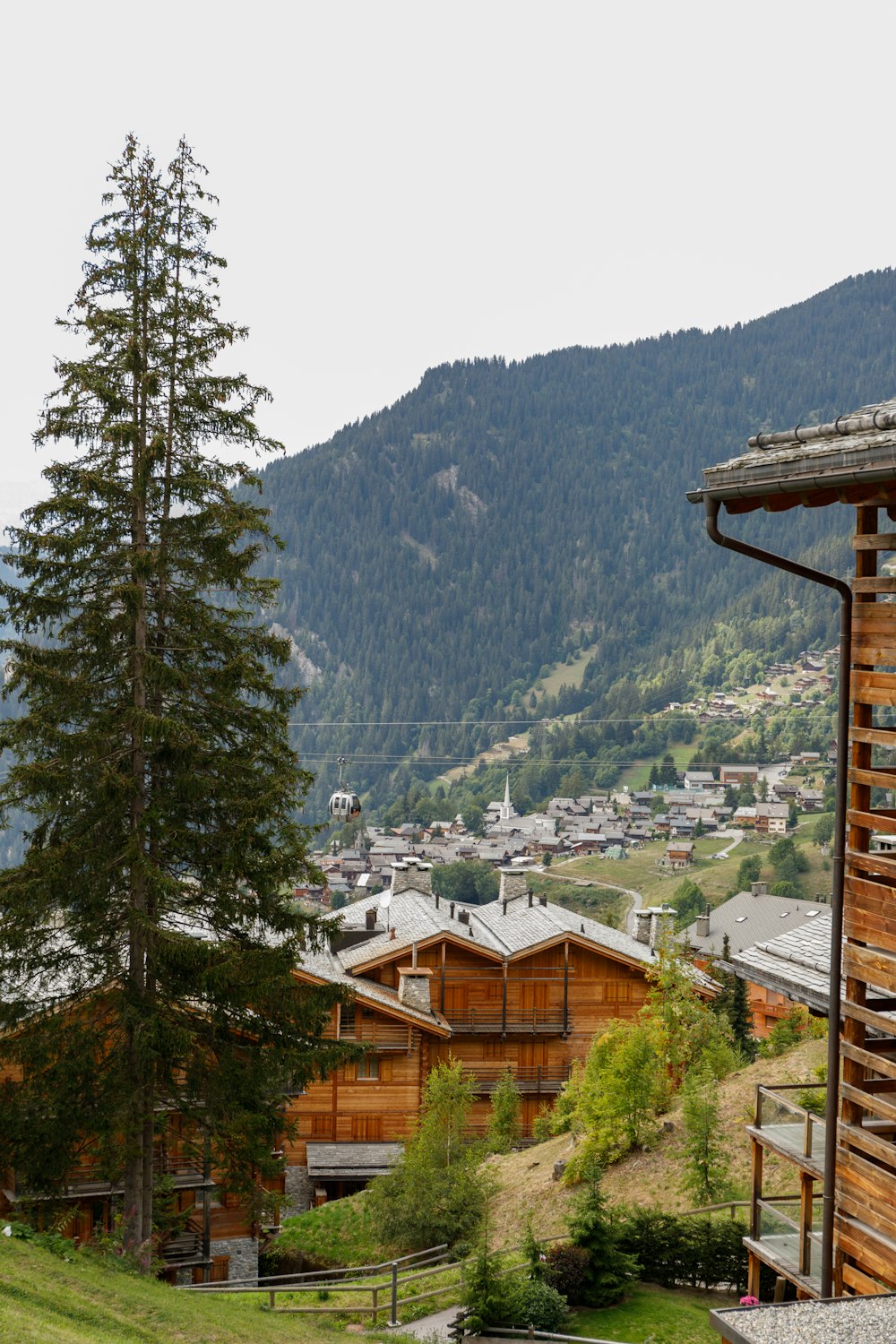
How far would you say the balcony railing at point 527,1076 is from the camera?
110 feet

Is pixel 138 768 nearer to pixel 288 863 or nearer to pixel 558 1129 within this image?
pixel 288 863

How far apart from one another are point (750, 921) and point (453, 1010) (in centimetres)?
3799

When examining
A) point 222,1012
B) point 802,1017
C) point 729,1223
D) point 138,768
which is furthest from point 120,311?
point 802,1017

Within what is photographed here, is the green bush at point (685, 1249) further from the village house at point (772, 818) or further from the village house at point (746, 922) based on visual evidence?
the village house at point (772, 818)

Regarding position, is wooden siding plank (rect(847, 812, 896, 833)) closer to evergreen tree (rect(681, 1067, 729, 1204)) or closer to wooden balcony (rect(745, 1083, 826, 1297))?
wooden balcony (rect(745, 1083, 826, 1297))

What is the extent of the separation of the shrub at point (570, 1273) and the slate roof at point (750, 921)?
46.7m

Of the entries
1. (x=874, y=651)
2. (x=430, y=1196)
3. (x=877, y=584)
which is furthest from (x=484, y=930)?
(x=877, y=584)

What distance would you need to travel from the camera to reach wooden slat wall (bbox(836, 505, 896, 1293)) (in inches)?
340

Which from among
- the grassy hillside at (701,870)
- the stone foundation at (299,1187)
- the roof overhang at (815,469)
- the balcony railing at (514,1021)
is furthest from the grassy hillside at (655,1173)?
the grassy hillside at (701,870)

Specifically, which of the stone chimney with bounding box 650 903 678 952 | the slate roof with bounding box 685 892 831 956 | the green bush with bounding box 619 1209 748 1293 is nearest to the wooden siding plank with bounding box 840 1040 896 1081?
the green bush with bounding box 619 1209 748 1293

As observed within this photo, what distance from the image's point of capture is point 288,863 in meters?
15.6

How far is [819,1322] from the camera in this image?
7.05 metres

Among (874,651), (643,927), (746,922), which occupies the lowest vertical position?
(746,922)

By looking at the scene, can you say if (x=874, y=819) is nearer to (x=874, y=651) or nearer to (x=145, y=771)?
(x=874, y=651)
